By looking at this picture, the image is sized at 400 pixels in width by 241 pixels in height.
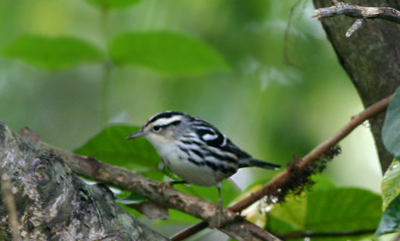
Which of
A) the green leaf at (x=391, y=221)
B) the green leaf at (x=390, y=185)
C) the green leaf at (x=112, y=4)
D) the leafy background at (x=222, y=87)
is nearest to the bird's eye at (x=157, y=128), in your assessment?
the leafy background at (x=222, y=87)

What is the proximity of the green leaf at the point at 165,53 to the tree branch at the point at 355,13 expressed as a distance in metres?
1.15

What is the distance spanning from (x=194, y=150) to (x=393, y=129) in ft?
5.53

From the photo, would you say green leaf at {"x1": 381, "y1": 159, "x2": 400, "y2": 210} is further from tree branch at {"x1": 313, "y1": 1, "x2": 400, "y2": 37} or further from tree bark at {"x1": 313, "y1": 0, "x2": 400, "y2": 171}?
tree bark at {"x1": 313, "y1": 0, "x2": 400, "y2": 171}

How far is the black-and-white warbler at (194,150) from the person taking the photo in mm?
2748

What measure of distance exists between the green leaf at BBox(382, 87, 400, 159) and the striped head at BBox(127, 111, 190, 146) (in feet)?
5.11

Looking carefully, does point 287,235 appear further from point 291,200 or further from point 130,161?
point 130,161

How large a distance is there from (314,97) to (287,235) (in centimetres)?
151

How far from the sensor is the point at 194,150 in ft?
9.84

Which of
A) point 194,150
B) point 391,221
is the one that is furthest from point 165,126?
point 391,221

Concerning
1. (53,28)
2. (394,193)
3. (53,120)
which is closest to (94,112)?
(53,120)

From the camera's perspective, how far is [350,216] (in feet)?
8.04

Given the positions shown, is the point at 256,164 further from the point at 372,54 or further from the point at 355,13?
the point at 355,13

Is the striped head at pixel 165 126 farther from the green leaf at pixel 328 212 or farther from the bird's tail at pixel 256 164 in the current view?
the green leaf at pixel 328 212

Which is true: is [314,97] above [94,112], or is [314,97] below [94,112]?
above
